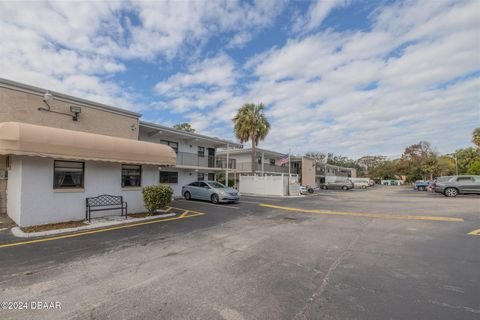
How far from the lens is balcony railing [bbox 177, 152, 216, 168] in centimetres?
2079

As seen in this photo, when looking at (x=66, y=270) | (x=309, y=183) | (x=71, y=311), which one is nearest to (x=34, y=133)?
(x=66, y=270)

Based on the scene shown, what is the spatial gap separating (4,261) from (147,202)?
18.8 feet

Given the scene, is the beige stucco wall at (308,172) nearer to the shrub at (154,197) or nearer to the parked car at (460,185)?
the parked car at (460,185)

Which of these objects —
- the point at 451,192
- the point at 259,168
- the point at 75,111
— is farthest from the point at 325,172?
the point at 75,111

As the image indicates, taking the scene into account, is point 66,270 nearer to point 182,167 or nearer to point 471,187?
point 182,167

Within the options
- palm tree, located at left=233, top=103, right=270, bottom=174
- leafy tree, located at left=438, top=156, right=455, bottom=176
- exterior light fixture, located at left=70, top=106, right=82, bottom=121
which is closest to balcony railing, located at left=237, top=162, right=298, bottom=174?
palm tree, located at left=233, top=103, right=270, bottom=174

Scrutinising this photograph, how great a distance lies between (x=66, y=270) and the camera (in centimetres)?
478

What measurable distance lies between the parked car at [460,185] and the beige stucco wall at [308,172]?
21289 mm

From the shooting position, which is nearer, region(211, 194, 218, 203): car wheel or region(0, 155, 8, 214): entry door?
region(0, 155, 8, 214): entry door

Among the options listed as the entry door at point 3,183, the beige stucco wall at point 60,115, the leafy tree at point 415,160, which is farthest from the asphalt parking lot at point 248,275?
the leafy tree at point 415,160

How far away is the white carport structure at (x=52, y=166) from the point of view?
26.1 ft

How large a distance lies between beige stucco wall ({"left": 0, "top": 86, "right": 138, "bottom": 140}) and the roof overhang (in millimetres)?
3412

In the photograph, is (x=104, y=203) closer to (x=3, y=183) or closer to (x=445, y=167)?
(x=3, y=183)

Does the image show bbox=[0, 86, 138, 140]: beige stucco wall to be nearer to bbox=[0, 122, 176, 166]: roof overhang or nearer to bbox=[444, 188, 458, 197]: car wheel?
bbox=[0, 122, 176, 166]: roof overhang
